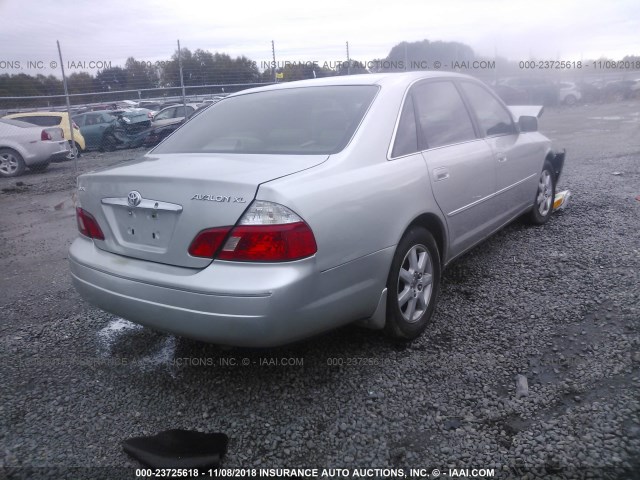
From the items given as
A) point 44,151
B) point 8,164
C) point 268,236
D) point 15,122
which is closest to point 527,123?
point 268,236

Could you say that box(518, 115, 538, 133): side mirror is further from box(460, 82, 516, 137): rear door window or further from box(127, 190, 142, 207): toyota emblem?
box(127, 190, 142, 207): toyota emblem

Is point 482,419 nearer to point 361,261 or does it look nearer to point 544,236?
point 361,261

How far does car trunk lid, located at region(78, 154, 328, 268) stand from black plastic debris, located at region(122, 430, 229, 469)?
761 mm

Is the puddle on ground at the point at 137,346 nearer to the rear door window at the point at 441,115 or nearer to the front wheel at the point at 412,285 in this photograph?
the front wheel at the point at 412,285

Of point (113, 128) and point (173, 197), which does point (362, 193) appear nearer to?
point (173, 197)

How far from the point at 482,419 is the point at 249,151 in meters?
1.83

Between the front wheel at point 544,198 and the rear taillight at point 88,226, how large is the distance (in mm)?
3947

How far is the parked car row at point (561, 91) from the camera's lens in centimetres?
2380

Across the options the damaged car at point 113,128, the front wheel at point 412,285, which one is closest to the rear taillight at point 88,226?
the front wheel at point 412,285

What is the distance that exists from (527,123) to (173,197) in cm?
353

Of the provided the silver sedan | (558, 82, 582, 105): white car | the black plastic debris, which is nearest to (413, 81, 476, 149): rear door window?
the silver sedan

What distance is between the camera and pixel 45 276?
4.66 meters

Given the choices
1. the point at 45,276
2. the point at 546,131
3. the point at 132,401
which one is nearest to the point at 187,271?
the point at 132,401

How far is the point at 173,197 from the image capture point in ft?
8.03
